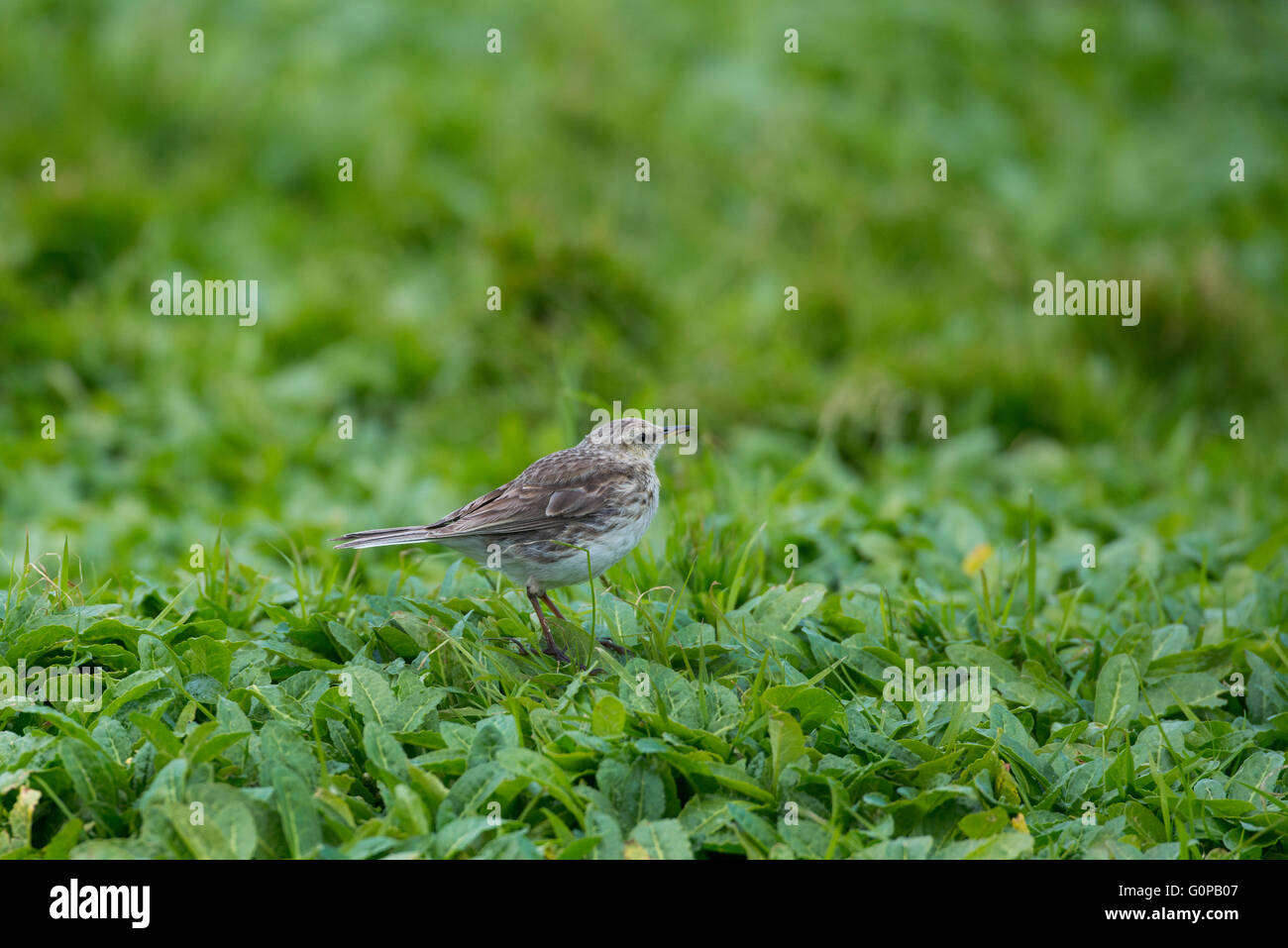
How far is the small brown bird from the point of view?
12.6 feet

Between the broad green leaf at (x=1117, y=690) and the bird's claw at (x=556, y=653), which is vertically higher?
the bird's claw at (x=556, y=653)

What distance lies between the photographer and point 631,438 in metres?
4.36

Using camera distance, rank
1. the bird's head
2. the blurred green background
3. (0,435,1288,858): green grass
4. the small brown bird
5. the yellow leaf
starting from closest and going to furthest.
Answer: (0,435,1288,858): green grass → the small brown bird → the bird's head → the yellow leaf → the blurred green background

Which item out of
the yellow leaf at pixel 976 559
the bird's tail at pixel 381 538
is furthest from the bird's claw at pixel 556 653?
the yellow leaf at pixel 976 559

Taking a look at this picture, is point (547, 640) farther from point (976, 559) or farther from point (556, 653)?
point (976, 559)

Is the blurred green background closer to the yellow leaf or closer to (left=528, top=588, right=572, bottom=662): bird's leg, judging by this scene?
the yellow leaf

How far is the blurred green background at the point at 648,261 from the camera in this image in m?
6.73

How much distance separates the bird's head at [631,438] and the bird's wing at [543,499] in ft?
0.61

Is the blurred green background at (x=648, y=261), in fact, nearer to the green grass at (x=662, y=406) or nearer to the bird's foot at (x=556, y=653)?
the green grass at (x=662, y=406)

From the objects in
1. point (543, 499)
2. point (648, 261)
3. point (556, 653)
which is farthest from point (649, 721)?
point (648, 261)

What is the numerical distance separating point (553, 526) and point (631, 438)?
591 millimetres

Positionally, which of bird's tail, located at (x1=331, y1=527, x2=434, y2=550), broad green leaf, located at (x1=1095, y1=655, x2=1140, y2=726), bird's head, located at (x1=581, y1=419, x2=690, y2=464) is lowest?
broad green leaf, located at (x1=1095, y1=655, x2=1140, y2=726)

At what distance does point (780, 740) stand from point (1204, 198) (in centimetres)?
897


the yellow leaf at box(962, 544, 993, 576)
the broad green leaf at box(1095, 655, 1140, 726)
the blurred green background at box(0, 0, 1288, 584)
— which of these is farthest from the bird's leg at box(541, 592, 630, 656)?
the yellow leaf at box(962, 544, 993, 576)
